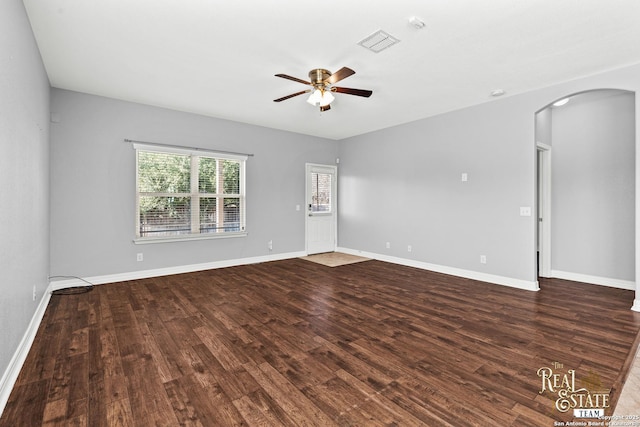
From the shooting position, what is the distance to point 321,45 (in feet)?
9.57

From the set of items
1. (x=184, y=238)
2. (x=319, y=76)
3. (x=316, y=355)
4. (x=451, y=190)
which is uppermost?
(x=319, y=76)

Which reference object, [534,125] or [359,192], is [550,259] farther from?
[359,192]

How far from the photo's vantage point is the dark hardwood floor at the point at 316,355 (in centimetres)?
172

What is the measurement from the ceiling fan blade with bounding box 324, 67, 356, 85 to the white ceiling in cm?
19

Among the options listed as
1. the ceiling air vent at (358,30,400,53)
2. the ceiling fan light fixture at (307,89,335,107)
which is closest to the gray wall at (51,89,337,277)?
the ceiling fan light fixture at (307,89,335,107)

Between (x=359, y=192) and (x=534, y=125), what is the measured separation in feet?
11.1

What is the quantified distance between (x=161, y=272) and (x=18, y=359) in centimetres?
273

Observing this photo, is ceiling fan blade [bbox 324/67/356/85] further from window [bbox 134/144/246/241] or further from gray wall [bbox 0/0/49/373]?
window [bbox 134/144/246/241]

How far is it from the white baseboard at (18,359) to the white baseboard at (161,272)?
1017mm

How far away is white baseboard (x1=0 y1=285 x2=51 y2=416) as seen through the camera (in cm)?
181

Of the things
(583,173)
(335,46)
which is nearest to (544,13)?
(335,46)

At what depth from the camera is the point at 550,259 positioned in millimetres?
4859

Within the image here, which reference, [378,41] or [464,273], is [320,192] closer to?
→ [464,273]

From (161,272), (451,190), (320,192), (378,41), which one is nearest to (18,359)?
(161,272)
